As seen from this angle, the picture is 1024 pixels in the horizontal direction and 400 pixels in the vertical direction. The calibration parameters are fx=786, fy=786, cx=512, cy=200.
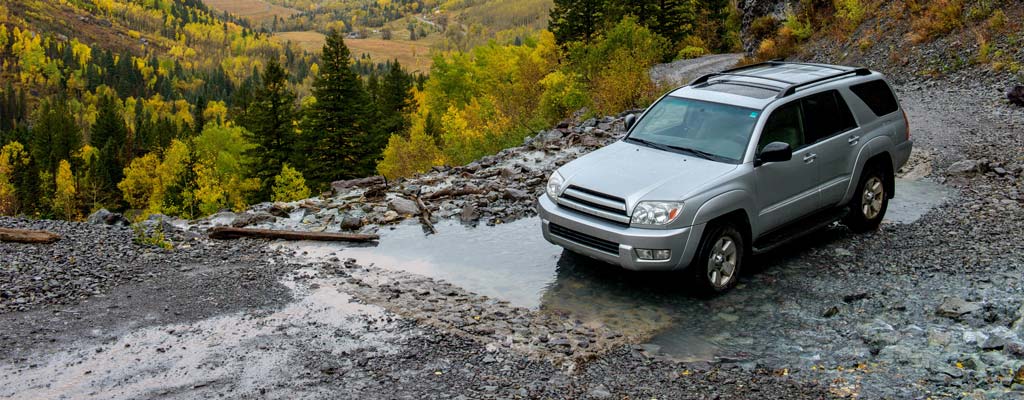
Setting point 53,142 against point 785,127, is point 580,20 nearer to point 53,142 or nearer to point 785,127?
point 785,127

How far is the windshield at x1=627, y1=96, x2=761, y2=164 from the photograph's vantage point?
29.5 feet

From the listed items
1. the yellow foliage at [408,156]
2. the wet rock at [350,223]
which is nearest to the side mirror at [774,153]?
the wet rock at [350,223]

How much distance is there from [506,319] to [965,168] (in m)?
9.04

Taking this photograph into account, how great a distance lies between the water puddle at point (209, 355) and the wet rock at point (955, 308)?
5539 mm

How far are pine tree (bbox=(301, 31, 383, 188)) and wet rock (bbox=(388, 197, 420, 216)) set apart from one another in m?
36.8

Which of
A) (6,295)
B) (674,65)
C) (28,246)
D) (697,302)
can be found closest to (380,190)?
(28,246)

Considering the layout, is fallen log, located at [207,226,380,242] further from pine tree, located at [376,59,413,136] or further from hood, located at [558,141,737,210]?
pine tree, located at [376,59,413,136]

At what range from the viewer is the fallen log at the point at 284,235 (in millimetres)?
11469

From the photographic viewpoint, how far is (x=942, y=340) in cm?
739

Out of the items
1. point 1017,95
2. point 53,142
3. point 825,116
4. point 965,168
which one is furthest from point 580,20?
point 53,142

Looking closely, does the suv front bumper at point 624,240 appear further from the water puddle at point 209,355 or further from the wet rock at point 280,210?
the wet rock at point 280,210

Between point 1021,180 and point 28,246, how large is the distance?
48.5 ft

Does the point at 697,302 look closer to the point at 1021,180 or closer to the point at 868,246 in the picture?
the point at 868,246

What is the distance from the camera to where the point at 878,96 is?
1049 cm
